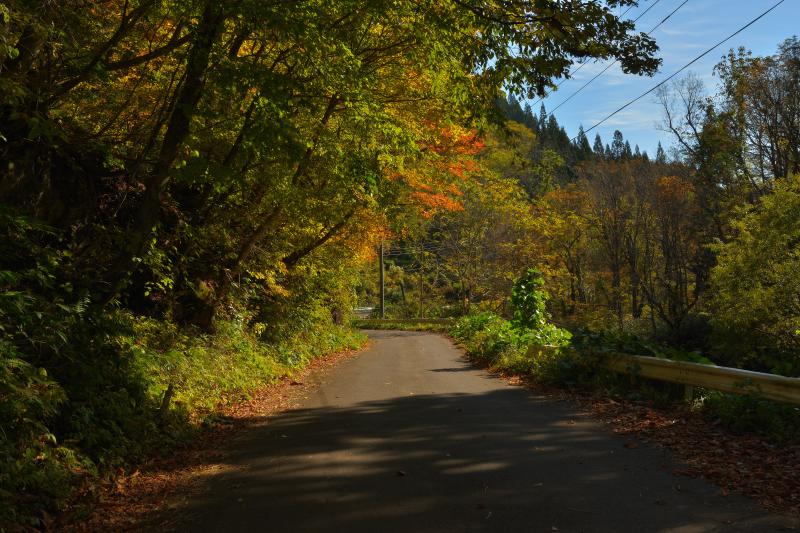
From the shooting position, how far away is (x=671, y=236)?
84.3ft

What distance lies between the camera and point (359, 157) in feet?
34.0

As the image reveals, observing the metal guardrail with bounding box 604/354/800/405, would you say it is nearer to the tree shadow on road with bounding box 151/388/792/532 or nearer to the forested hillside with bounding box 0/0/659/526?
the tree shadow on road with bounding box 151/388/792/532

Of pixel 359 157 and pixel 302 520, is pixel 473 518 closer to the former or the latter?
pixel 302 520

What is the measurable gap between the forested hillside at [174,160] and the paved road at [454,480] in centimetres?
158

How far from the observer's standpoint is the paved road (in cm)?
445

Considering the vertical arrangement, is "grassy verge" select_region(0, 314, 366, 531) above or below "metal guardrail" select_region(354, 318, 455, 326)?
above

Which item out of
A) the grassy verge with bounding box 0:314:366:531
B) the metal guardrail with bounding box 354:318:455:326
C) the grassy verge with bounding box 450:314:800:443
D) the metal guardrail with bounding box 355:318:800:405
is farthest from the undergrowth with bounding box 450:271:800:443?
the metal guardrail with bounding box 354:318:455:326

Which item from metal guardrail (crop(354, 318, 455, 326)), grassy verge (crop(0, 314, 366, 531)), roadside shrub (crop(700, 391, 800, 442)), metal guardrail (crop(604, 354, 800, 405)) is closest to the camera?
grassy verge (crop(0, 314, 366, 531))

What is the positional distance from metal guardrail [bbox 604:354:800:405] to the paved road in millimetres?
1619

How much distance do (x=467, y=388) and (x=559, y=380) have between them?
1.81m

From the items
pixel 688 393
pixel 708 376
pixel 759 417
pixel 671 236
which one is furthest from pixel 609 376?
pixel 671 236

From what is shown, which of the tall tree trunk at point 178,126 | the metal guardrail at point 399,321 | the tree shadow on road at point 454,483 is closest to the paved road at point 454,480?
the tree shadow on road at point 454,483

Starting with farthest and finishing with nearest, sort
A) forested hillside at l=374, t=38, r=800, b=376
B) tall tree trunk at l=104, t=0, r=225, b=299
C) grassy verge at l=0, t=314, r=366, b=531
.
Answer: forested hillside at l=374, t=38, r=800, b=376 → tall tree trunk at l=104, t=0, r=225, b=299 → grassy verge at l=0, t=314, r=366, b=531

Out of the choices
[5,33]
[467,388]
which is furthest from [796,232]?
[5,33]
